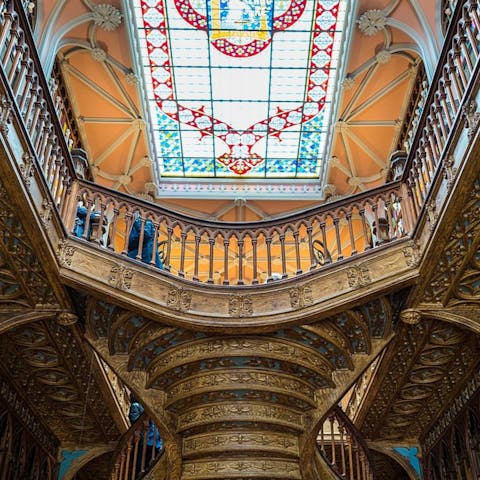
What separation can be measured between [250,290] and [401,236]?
1845mm

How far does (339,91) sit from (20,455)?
866 cm

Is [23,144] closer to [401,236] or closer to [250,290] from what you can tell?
[250,290]

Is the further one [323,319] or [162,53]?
[162,53]

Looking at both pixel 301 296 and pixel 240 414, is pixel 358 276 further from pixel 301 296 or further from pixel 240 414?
pixel 240 414

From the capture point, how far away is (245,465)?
7.01 m

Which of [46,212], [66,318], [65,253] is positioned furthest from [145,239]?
[46,212]

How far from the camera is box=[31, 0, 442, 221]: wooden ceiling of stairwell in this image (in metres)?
10.1

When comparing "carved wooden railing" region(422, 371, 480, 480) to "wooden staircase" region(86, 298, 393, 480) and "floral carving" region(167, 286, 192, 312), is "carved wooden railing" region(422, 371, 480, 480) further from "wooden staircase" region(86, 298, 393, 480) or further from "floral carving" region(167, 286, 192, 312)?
"floral carving" region(167, 286, 192, 312)

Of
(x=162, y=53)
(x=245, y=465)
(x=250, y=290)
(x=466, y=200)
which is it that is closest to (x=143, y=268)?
(x=250, y=290)

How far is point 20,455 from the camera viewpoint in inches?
371

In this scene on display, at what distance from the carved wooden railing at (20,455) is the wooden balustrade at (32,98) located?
4.14 meters

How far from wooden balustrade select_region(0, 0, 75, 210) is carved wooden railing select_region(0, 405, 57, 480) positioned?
4143mm

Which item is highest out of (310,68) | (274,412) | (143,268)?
(310,68)

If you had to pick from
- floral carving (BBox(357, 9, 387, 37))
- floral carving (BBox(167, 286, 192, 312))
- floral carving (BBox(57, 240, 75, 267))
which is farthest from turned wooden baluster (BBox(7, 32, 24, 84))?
floral carving (BBox(357, 9, 387, 37))
